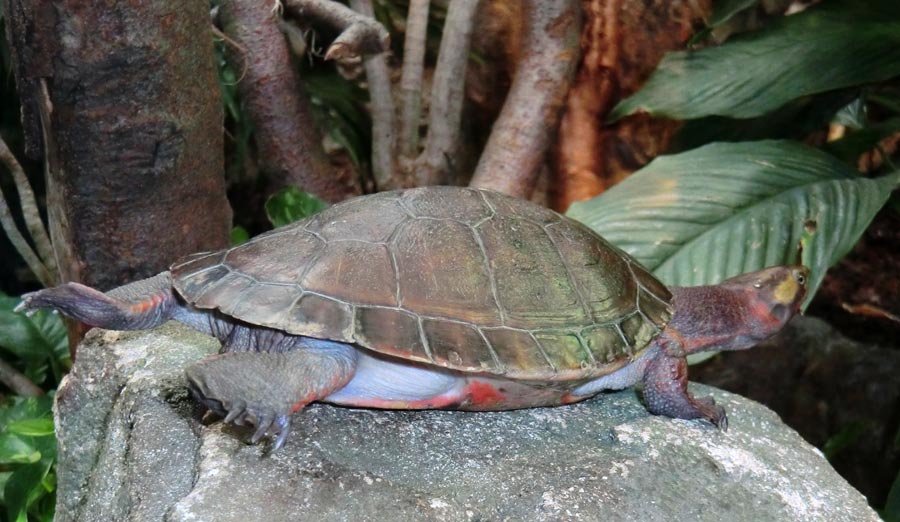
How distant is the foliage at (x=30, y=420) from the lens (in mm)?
2273

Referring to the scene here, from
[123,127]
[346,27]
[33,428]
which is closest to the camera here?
[123,127]

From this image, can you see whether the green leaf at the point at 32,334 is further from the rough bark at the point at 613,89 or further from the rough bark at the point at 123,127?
the rough bark at the point at 613,89

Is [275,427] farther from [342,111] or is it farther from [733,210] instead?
[342,111]

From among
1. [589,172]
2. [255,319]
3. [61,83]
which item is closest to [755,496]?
[255,319]

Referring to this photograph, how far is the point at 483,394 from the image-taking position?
1863 millimetres

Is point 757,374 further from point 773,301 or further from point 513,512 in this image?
point 513,512

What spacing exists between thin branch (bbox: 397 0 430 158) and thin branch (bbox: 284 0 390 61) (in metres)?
0.54

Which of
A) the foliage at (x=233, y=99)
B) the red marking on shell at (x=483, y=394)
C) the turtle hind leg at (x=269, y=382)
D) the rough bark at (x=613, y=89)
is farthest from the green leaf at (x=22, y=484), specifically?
the rough bark at (x=613, y=89)

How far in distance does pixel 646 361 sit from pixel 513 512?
664mm

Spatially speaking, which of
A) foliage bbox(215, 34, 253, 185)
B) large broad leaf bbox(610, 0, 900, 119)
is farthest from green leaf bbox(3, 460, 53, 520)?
large broad leaf bbox(610, 0, 900, 119)

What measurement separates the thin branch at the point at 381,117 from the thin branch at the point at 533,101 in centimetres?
41

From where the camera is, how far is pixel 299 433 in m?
1.75

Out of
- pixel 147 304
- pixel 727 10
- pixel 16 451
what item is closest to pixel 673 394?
pixel 147 304

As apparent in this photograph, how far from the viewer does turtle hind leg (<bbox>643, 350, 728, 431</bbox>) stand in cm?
204
